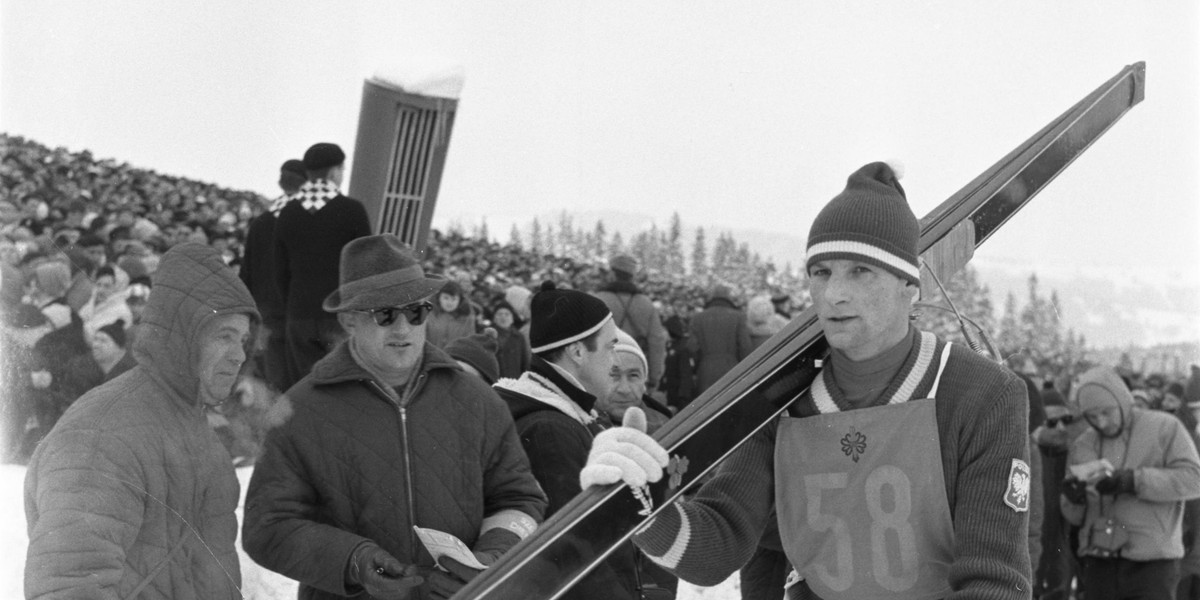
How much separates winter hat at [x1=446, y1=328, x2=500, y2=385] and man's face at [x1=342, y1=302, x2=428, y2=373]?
1156mm

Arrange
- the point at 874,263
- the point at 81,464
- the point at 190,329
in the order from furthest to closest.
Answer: the point at 874,263 → the point at 190,329 → the point at 81,464

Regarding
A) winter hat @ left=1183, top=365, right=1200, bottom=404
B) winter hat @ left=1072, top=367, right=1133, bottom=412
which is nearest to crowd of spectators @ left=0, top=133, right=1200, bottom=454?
winter hat @ left=1072, top=367, right=1133, bottom=412

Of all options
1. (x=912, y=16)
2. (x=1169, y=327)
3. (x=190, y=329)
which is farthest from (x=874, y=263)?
(x=1169, y=327)

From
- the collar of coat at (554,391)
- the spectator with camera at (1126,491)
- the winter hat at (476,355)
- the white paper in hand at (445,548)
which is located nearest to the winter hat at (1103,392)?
the spectator with camera at (1126,491)

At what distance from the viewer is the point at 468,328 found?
3832 millimetres

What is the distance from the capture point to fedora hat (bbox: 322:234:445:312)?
2316 millimetres

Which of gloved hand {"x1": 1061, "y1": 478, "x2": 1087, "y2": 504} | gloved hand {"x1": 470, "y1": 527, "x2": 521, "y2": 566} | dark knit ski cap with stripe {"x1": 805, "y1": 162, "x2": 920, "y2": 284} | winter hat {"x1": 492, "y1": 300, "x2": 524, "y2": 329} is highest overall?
dark knit ski cap with stripe {"x1": 805, "y1": 162, "x2": 920, "y2": 284}

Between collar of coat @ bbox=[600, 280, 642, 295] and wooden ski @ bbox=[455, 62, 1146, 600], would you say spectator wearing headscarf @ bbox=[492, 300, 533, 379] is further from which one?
wooden ski @ bbox=[455, 62, 1146, 600]

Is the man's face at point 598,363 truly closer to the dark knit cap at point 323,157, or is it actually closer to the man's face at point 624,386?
the man's face at point 624,386

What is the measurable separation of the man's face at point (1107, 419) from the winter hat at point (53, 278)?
4.60 m

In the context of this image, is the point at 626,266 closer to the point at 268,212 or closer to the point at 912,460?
the point at 268,212

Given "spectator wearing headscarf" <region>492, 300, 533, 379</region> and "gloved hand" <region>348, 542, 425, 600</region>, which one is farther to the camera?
"spectator wearing headscarf" <region>492, 300, 533, 379</region>

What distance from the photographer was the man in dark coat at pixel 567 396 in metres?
2.79

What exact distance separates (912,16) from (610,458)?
2.20 meters
